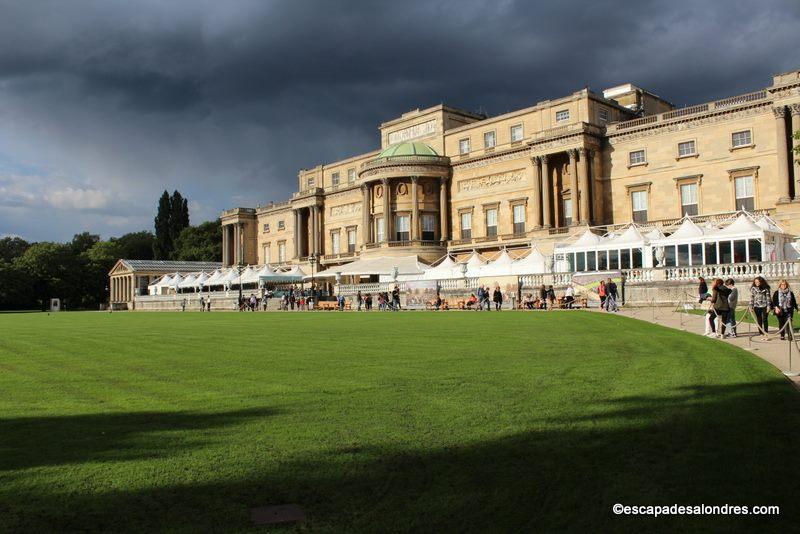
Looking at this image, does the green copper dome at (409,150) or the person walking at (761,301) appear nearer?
the person walking at (761,301)

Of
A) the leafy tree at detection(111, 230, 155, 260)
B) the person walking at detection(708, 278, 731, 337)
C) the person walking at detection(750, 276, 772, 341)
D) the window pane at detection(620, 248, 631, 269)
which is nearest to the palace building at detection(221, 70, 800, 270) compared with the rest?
the window pane at detection(620, 248, 631, 269)

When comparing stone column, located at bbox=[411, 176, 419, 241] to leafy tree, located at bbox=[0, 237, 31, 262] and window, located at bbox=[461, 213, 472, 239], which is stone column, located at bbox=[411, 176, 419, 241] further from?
leafy tree, located at bbox=[0, 237, 31, 262]

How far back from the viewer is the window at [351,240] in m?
85.3

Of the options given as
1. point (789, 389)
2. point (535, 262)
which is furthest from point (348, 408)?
point (535, 262)

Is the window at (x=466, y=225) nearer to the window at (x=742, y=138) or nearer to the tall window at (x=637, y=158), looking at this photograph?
the tall window at (x=637, y=158)

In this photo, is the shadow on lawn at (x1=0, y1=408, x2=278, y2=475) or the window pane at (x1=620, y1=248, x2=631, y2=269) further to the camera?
the window pane at (x1=620, y1=248, x2=631, y2=269)

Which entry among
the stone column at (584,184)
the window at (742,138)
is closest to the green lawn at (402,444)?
the window at (742,138)

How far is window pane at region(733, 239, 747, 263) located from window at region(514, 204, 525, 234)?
27.5 meters

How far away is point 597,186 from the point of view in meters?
60.9

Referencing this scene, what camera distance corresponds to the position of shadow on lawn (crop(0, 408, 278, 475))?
22.2 feet

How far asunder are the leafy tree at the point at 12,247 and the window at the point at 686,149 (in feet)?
437

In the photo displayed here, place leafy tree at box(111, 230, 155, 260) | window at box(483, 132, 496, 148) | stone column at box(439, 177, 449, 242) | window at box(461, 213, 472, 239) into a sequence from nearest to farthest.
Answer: window at box(483, 132, 496, 148) → window at box(461, 213, 472, 239) → stone column at box(439, 177, 449, 242) → leafy tree at box(111, 230, 155, 260)

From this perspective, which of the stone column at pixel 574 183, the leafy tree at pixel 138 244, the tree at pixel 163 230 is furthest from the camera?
the leafy tree at pixel 138 244

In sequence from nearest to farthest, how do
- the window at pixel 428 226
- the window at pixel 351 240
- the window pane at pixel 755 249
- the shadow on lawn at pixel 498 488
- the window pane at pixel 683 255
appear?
the shadow on lawn at pixel 498 488 → the window pane at pixel 755 249 → the window pane at pixel 683 255 → the window at pixel 428 226 → the window at pixel 351 240
